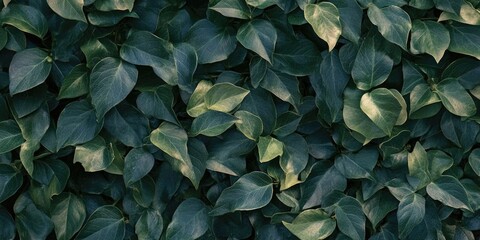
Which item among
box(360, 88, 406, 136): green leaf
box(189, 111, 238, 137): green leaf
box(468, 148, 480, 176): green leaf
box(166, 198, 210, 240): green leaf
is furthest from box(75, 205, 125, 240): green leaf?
box(468, 148, 480, 176): green leaf

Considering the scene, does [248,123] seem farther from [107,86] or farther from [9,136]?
[9,136]

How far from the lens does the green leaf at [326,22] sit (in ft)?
5.67

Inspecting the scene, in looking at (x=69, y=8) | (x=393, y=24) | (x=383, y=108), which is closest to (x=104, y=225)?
(x=69, y=8)

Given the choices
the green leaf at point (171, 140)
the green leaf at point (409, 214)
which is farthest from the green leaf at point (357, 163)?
the green leaf at point (171, 140)

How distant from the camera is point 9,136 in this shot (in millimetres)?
1838

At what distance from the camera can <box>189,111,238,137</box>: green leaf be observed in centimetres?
182

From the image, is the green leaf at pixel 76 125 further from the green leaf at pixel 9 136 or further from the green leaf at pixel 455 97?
the green leaf at pixel 455 97

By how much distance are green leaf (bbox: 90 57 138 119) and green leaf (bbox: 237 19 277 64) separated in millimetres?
315

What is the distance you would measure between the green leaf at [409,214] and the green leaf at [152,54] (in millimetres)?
744

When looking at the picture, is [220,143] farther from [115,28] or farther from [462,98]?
[462,98]

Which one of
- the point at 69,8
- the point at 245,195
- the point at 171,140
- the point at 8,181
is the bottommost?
the point at 245,195

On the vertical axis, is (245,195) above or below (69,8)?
below

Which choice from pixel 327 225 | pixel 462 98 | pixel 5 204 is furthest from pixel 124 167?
pixel 462 98

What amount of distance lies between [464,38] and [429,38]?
0.11 meters
